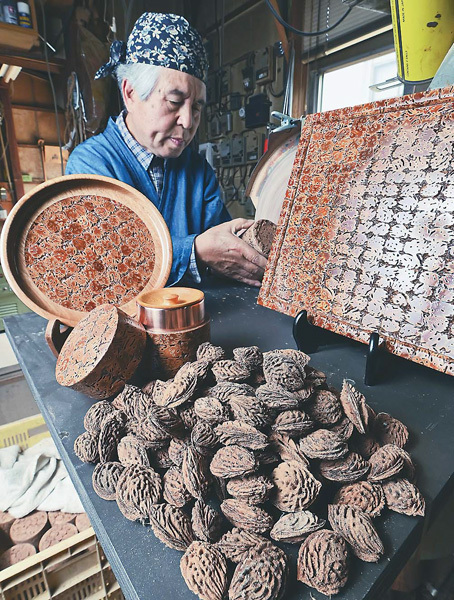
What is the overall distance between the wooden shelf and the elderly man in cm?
139

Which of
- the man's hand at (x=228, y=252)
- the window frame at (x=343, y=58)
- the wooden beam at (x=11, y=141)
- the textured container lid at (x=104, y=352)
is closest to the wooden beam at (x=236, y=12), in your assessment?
the window frame at (x=343, y=58)

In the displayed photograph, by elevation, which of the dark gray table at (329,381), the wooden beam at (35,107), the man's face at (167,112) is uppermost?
the wooden beam at (35,107)

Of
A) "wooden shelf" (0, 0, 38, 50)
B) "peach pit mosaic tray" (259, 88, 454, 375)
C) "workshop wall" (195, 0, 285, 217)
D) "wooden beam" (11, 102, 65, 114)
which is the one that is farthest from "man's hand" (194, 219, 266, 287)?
"wooden beam" (11, 102, 65, 114)

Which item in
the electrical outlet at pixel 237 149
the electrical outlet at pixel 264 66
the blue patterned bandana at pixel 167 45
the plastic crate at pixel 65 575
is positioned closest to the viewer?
the plastic crate at pixel 65 575

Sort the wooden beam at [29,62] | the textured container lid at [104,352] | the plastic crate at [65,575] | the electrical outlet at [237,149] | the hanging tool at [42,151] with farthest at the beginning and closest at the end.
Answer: the hanging tool at [42,151], the electrical outlet at [237,149], the wooden beam at [29,62], the plastic crate at [65,575], the textured container lid at [104,352]

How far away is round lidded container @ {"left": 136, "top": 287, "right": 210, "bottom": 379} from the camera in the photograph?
2.44 ft

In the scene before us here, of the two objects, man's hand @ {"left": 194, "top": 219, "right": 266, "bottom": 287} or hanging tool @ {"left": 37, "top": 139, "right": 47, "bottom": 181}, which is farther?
hanging tool @ {"left": 37, "top": 139, "right": 47, "bottom": 181}

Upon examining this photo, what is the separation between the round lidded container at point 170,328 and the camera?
2.44 feet

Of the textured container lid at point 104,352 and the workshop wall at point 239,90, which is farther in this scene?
the workshop wall at point 239,90

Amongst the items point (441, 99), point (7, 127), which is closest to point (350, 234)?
point (441, 99)

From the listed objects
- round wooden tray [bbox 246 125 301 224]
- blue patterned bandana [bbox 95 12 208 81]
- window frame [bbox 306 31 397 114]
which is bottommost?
round wooden tray [bbox 246 125 301 224]

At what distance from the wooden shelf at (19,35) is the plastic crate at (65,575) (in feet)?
9.14

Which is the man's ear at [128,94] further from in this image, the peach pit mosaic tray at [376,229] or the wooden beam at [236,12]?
the wooden beam at [236,12]

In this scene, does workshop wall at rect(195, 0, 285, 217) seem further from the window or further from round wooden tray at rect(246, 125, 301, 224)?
round wooden tray at rect(246, 125, 301, 224)
